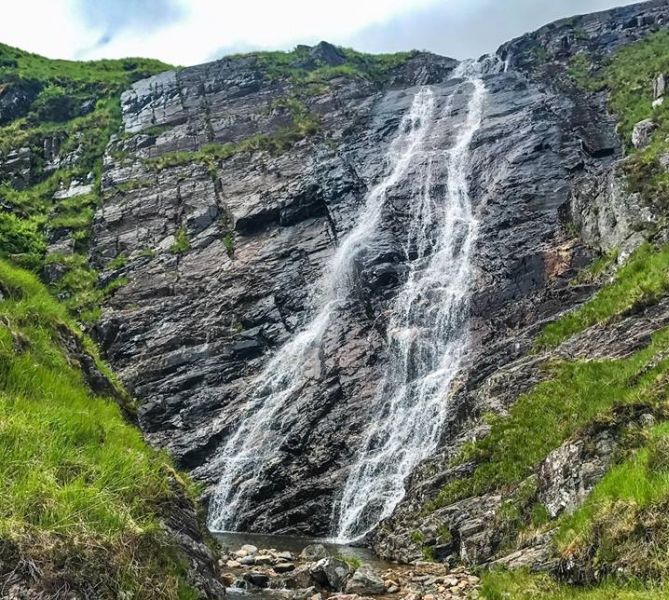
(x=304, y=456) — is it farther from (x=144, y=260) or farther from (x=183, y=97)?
(x=183, y=97)

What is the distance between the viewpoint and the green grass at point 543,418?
50.8 feet

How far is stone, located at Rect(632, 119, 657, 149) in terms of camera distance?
122ft

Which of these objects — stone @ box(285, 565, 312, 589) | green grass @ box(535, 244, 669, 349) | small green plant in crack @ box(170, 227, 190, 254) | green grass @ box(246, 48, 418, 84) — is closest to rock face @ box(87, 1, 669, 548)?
small green plant in crack @ box(170, 227, 190, 254)

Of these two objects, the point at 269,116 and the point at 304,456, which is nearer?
the point at 304,456

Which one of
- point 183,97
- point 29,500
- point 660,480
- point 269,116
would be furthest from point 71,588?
point 183,97

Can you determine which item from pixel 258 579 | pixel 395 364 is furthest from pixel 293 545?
pixel 395 364

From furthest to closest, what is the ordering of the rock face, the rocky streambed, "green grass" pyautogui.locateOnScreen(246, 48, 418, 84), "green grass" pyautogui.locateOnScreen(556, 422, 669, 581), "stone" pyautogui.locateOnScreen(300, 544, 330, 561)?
"green grass" pyautogui.locateOnScreen(246, 48, 418, 84) < the rock face < "stone" pyautogui.locateOnScreen(300, 544, 330, 561) < the rocky streambed < "green grass" pyautogui.locateOnScreen(556, 422, 669, 581)

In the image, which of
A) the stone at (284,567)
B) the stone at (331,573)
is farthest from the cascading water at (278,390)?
the stone at (331,573)

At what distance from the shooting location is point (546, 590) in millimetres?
8336

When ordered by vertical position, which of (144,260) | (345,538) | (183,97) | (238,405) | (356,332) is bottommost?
(345,538)

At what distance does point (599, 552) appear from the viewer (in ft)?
25.5

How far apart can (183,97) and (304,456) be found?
50.8 m

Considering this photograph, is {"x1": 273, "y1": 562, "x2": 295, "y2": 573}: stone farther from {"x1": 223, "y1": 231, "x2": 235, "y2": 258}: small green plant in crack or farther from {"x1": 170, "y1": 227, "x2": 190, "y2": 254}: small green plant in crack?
{"x1": 170, "y1": 227, "x2": 190, "y2": 254}: small green plant in crack

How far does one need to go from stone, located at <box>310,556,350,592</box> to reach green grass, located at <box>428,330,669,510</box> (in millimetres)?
5213
